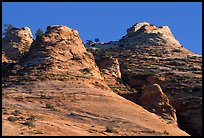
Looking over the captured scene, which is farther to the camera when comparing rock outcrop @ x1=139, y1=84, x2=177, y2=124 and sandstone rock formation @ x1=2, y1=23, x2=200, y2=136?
rock outcrop @ x1=139, y1=84, x2=177, y2=124

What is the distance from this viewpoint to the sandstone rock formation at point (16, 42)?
6211cm

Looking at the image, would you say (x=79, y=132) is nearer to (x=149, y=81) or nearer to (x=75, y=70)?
(x=75, y=70)

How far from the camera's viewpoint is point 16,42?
66.5 metres

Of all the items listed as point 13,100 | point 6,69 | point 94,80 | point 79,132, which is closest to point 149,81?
point 94,80

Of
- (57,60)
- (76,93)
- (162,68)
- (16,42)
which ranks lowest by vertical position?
(76,93)

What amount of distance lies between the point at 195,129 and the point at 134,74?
12.9 metres

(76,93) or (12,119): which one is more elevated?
(76,93)

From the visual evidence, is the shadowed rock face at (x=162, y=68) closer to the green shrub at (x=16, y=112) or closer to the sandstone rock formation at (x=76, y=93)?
the sandstone rock formation at (x=76, y=93)

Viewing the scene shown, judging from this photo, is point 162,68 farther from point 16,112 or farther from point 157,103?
point 16,112

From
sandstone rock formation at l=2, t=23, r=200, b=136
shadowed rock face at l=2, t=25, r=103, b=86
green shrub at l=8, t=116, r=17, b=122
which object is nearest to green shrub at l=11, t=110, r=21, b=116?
sandstone rock formation at l=2, t=23, r=200, b=136

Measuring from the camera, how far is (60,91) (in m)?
35.2

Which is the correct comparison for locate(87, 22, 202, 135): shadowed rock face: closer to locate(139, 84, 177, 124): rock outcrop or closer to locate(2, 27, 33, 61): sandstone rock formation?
locate(139, 84, 177, 124): rock outcrop

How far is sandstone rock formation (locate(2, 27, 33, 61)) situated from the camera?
62.1 metres

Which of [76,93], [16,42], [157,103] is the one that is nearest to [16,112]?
[76,93]
